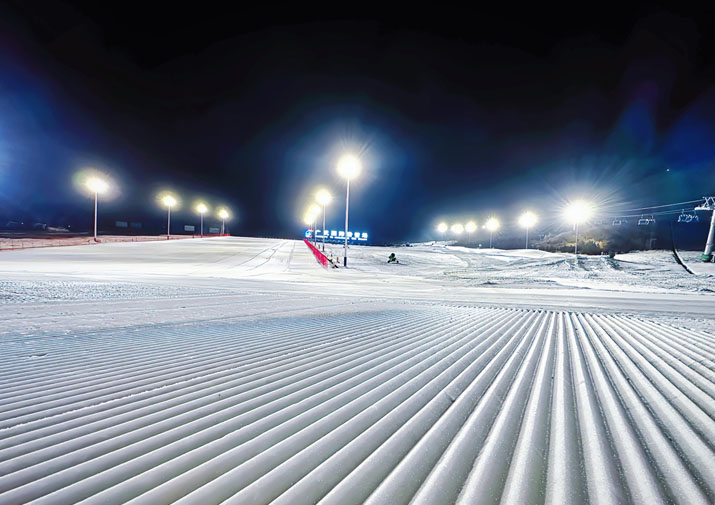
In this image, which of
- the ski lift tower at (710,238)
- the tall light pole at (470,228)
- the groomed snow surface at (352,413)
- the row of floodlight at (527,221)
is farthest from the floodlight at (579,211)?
the groomed snow surface at (352,413)

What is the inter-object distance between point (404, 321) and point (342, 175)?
1781cm

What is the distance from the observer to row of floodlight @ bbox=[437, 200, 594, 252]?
4378 cm

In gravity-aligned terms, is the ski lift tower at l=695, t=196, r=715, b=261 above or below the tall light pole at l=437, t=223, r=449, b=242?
below

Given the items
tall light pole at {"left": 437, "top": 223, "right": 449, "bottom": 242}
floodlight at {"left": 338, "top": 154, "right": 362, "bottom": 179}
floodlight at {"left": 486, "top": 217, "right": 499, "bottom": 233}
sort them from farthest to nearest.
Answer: tall light pole at {"left": 437, "top": 223, "right": 449, "bottom": 242} → floodlight at {"left": 486, "top": 217, "right": 499, "bottom": 233} → floodlight at {"left": 338, "top": 154, "right": 362, "bottom": 179}

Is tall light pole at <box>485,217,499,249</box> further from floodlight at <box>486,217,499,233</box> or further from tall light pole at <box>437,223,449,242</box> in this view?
tall light pole at <box>437,223,449,242</box>

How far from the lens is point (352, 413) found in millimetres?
2412

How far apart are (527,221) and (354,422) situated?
5780 centimetres

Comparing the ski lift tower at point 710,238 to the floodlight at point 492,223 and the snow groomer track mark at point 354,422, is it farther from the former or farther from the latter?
the snow groomer track mark at point 354,422

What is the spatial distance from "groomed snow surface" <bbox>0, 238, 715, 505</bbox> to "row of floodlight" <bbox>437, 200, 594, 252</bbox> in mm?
42424

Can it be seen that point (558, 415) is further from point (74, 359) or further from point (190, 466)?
point (74, 359)

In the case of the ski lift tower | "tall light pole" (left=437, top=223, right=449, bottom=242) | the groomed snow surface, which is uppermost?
"tall light pole" (left=437, top=223, right=449, bottom=242)

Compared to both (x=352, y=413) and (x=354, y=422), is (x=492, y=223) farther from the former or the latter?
(x=354, y=422)

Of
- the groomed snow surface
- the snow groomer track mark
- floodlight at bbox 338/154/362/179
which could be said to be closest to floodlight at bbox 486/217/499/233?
floodlight at bbox 338/154/362/179

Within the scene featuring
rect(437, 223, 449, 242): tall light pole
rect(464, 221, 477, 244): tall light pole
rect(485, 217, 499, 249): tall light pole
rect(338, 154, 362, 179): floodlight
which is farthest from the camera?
rect(437, 223, 449, 242): tall light pole
